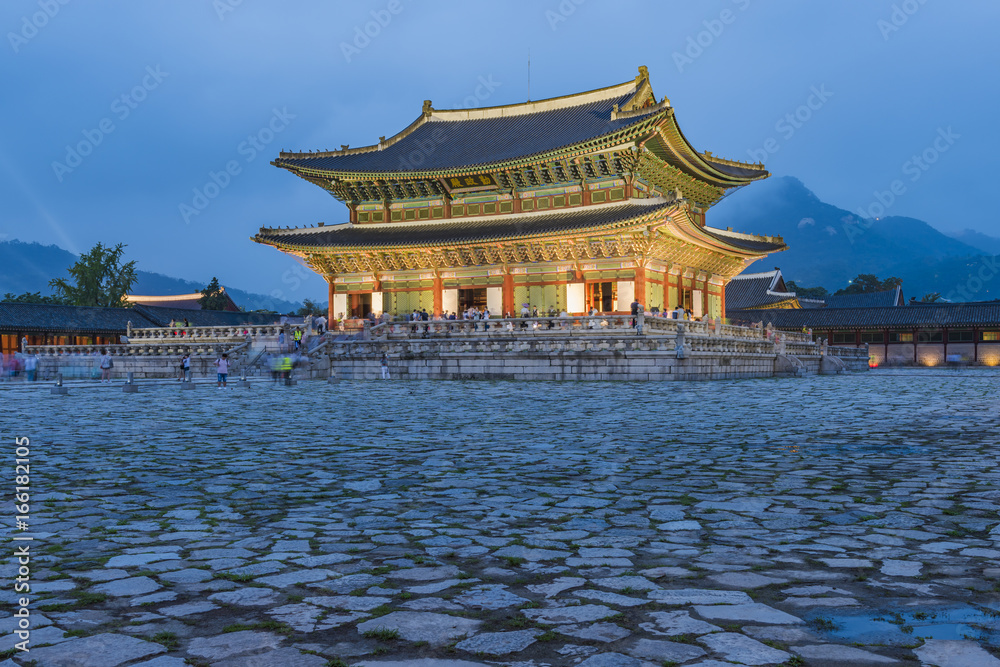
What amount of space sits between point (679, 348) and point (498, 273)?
17.6 meters

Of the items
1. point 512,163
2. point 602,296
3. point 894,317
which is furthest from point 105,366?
point 894,317

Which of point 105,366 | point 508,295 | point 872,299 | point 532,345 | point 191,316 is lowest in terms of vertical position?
point 105,366

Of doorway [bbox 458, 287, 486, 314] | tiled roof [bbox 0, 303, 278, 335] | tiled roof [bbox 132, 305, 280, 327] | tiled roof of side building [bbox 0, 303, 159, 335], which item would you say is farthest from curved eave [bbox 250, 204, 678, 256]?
tiled roof [bbox 132, 305, 280, 327]

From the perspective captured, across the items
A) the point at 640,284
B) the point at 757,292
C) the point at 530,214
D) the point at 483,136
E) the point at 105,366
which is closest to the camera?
the point at 105,366

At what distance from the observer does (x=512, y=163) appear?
38719 millimetres

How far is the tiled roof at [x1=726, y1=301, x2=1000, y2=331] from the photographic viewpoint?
50.4m

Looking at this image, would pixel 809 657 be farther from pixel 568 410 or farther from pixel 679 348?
pixel 679 348

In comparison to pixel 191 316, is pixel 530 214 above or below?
above

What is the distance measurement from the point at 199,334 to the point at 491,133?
A: 20939 millimetres

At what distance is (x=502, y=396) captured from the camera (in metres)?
19.1

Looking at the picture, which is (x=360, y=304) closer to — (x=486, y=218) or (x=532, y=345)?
(x=486, y=218)

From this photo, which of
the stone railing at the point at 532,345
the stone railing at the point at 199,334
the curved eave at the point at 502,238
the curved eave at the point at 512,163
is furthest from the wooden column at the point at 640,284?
the stone railing at the point at 199,334

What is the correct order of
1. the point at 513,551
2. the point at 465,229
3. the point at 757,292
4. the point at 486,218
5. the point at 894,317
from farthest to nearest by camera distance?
the point at 757,292
the point at 894,317
the point at 486,218
the point at 465,229
the point at 513,551

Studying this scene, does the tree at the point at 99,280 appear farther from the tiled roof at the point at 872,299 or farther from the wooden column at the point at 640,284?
the tiled roof at the point at 872,299
